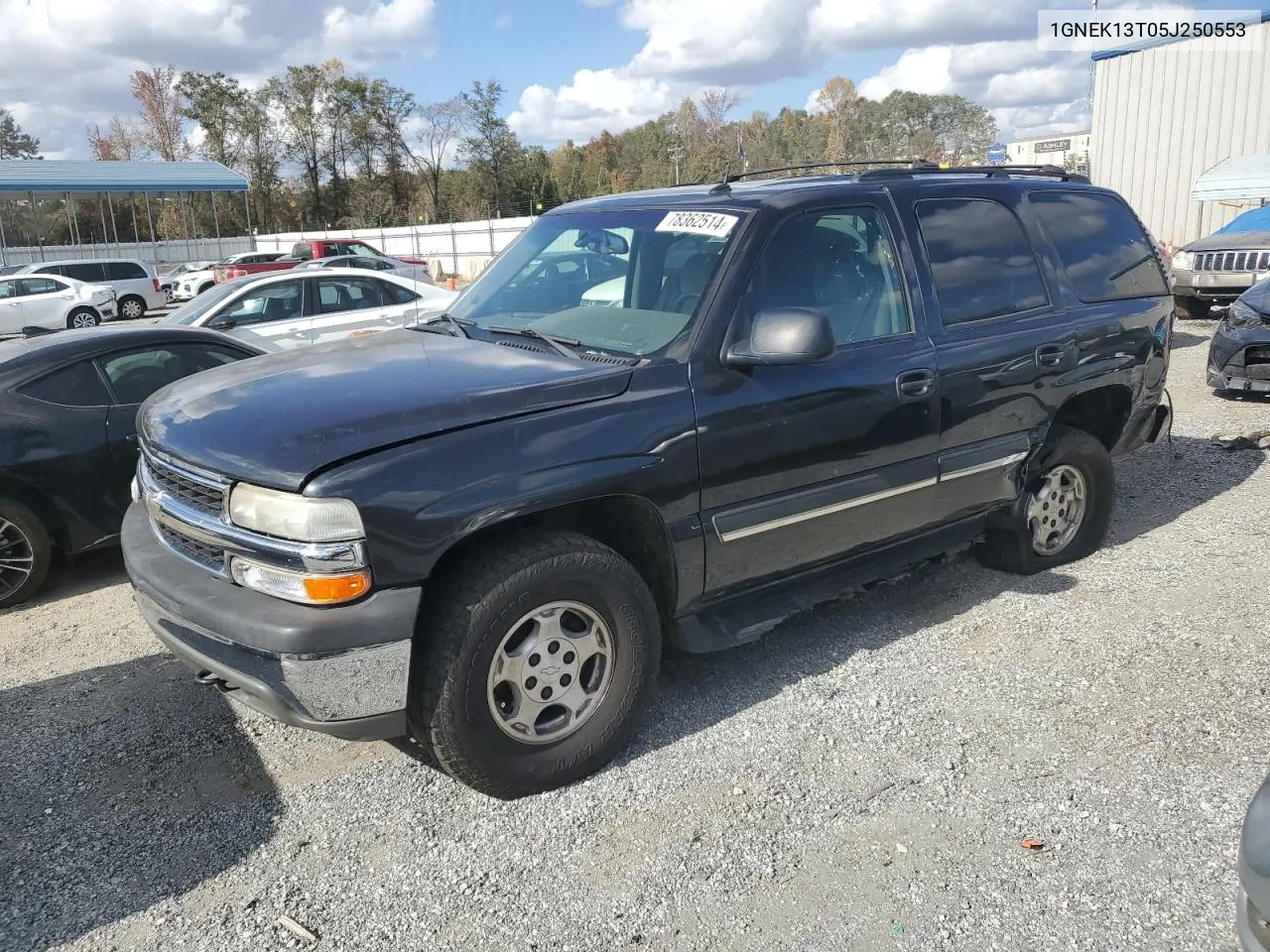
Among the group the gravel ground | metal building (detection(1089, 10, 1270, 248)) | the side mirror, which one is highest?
metal building (detection(1089, 10, 1270, 248))

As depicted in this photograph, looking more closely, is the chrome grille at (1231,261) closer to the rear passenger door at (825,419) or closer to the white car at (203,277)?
the rear passenger door at (825,419)

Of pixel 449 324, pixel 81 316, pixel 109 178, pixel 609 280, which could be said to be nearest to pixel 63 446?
pixel 449 324

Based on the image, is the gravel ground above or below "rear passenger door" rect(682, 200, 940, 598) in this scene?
below

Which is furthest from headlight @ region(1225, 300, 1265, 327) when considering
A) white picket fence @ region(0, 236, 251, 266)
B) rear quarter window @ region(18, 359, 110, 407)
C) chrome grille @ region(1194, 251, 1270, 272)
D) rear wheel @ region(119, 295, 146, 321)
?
white picket fence @ region(0, 236, 251, 266)

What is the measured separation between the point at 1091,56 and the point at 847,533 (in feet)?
80.2

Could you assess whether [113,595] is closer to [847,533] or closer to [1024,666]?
[847,533]

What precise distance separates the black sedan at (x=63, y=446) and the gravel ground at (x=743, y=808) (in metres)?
0.80

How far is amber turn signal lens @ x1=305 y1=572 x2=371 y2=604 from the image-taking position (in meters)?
2.81

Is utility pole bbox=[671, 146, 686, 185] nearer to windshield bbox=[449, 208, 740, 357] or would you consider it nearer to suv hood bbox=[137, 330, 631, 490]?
windshield bbox=[449, 208, 740, 357]

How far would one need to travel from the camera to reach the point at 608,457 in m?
3.21

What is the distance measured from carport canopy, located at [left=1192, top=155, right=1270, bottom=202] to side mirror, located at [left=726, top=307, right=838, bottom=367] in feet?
60.3

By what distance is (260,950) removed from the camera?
2.66 metres

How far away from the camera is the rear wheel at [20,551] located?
205 inches

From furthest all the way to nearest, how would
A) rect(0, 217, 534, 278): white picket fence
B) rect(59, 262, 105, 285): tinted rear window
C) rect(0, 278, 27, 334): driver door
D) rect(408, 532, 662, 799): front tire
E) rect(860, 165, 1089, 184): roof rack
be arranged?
rect(0, 217, 534, 278): white picket fence
rect(59, 262, 105, 285): tinted rear window
rect(0, 278, 27, 334): driver door
rect(860, 165, 1089, 184): roof rack
rect(408, 532, 662, 799): front tire
